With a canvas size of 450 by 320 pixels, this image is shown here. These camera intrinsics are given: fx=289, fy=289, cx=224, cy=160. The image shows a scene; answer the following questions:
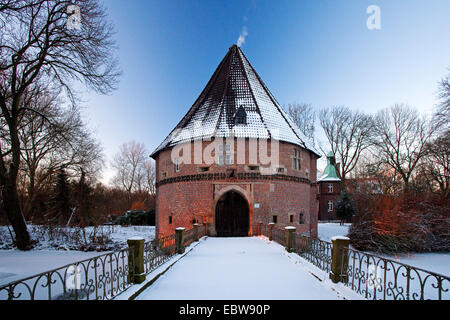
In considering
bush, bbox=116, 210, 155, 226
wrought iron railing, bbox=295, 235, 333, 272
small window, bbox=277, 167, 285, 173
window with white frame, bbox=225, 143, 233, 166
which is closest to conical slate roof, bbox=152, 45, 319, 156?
window with white frame, bbox=225, 143, 233, 166

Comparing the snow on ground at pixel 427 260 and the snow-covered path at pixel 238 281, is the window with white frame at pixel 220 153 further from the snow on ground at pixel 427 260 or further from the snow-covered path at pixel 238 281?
the snow on ground at pixel 427 260

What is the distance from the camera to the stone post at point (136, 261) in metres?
5.57

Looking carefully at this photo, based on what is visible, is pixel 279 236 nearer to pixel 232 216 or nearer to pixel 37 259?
pixel 232 216

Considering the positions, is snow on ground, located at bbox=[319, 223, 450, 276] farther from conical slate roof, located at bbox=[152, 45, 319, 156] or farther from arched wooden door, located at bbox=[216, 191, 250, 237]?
conical slate roof, located at bbox=[152, 45, 319, 156]

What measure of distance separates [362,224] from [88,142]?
68.0 ft

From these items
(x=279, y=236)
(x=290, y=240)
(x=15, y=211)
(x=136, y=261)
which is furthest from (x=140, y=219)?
(x=136, y=261)

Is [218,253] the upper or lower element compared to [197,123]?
lower

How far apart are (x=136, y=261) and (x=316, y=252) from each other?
4.49 meters

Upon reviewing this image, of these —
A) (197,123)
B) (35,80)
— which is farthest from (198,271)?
(35,80)

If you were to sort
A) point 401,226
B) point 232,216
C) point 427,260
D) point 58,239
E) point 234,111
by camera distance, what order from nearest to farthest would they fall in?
point 427,260
point 401,226
point 232,216
point 234,111
point 58,239

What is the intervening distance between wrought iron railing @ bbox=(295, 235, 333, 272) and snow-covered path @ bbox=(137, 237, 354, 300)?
496mm

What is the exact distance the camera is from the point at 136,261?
18.5ft
